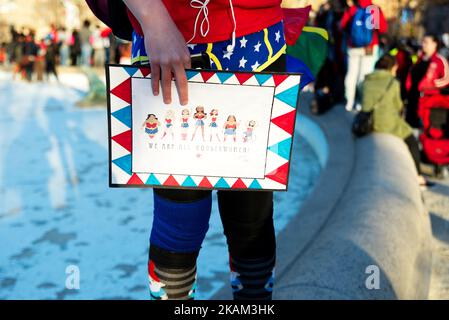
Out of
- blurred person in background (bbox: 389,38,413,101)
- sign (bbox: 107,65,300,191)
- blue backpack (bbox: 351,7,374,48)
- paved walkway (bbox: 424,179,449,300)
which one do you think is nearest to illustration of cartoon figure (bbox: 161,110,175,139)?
sign (bbox: 107,65,300,191)

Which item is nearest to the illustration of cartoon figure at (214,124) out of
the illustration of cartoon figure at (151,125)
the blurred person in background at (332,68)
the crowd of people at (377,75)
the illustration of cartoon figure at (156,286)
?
the illustration of cartoon figure at (151,125)

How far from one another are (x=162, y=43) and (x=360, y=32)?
168 inches

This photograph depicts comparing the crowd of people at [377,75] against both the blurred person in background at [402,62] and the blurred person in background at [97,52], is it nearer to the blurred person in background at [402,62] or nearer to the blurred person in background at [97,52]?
the blurred person in background at [402,62]

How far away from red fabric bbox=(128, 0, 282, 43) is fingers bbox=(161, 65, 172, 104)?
0.39 ft

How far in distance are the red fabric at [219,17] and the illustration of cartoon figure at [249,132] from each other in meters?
0.18

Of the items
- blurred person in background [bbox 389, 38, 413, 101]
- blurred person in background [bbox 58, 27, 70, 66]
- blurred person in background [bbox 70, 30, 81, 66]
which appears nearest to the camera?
blurred person in background [bbox 389, 38, 413, 101]

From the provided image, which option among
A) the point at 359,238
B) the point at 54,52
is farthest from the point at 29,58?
the point at 359,238

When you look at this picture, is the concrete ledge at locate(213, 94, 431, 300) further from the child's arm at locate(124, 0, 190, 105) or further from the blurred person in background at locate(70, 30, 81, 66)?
the blurred person in background at locate(70, 30, 81, 66)

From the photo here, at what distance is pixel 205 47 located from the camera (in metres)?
0.96

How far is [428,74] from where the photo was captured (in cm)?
418

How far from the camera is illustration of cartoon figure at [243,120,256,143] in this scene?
0.93 meters

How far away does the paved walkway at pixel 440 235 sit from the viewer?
210 cm
